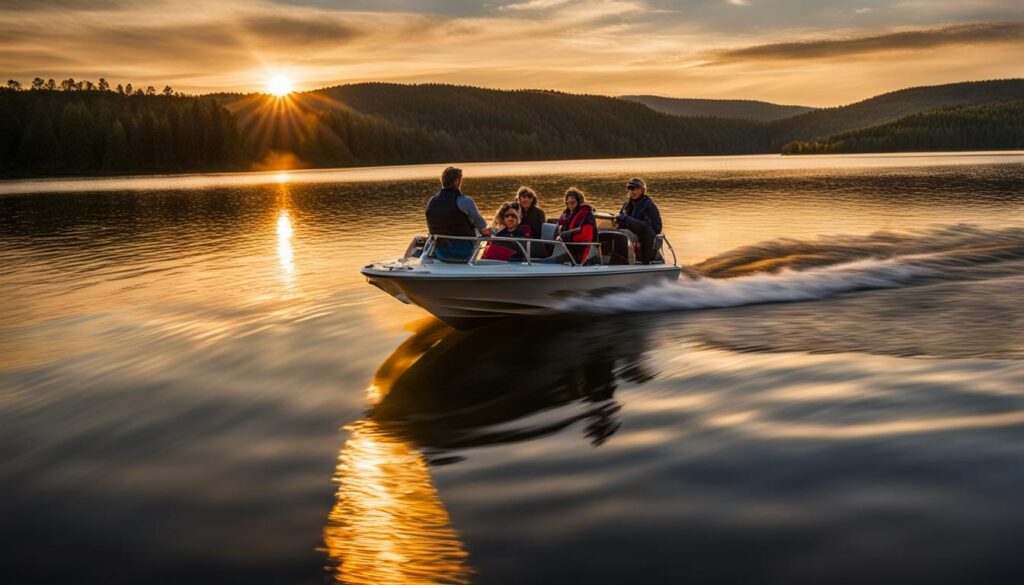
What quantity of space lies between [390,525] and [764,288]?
12.4 m

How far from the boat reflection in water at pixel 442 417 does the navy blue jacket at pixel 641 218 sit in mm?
2071

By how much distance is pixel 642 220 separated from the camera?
1498 cm

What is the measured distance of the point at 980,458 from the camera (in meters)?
6.89

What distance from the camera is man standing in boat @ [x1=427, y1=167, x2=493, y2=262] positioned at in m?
12.5

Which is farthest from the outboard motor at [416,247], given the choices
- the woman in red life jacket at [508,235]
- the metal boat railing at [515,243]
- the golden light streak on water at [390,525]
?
the golden light streak on water at [390,525]

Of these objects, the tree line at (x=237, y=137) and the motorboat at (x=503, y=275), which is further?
the tree line at (x=237, y=137)

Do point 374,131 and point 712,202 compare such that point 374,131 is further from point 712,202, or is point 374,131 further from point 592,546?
point 592,546

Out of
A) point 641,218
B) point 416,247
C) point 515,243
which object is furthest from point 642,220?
point 416,247

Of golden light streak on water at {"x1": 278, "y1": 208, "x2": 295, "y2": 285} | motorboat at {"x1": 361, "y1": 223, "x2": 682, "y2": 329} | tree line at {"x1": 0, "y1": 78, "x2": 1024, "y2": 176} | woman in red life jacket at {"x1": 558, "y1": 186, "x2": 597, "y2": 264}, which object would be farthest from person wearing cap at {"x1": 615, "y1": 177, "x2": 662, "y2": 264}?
tree line at {"x1": 0, "y1": 78, "x2": 1024, "y2": 176}

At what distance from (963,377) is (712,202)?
40.1m

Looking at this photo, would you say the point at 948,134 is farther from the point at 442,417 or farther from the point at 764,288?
the point at 442,417

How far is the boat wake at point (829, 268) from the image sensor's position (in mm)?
15555

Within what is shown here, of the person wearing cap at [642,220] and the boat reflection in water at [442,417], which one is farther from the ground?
the person wearing cap at [642,220]

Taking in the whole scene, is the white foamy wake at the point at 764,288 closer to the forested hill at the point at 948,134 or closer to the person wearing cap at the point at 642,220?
the person wearing cap at the point at 642,220
